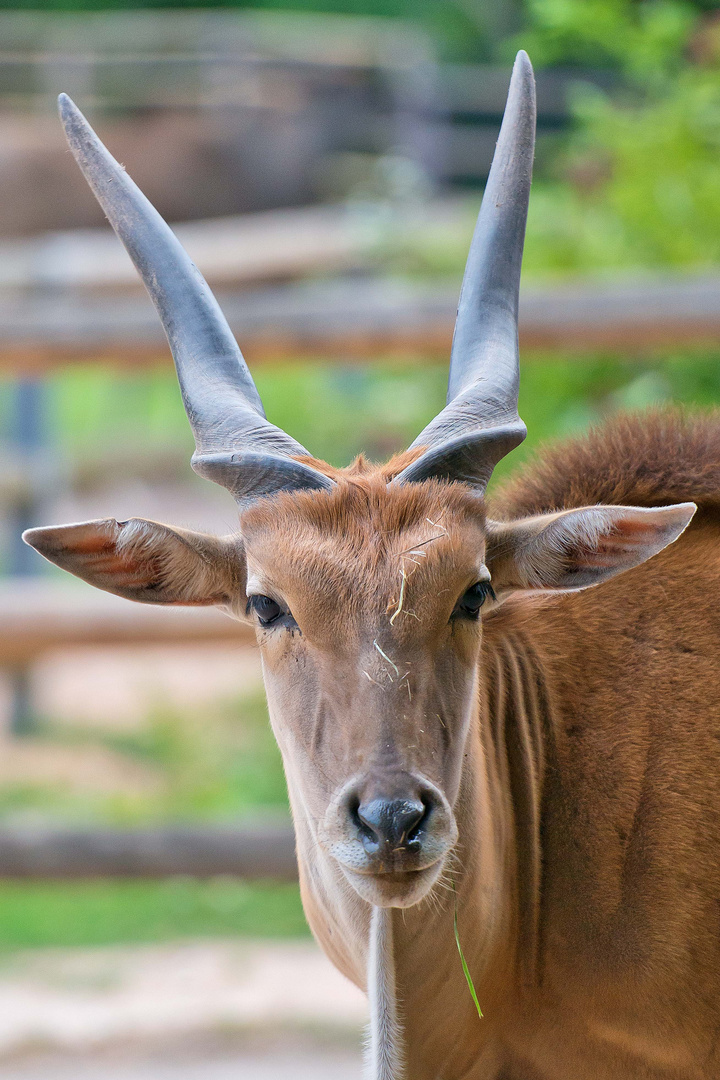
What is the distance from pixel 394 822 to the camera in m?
2.13

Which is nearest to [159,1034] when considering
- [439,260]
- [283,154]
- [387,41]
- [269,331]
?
[269,331]

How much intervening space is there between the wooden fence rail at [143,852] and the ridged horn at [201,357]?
286 cm

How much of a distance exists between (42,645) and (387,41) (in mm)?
14676

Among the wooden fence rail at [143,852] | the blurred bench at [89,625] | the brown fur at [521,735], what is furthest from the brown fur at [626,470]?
the wooden fence rail at [143,852]

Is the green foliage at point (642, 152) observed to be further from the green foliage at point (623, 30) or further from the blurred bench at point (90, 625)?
the blurred bench at point (90, 625)

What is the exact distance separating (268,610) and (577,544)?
2.14 ft

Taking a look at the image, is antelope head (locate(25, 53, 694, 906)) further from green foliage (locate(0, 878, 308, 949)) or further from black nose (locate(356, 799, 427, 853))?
green foliage (locate(0, 878, 308, 949))

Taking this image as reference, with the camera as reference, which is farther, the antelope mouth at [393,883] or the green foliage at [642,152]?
the green foliage at [642,152]

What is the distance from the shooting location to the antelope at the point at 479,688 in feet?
7.63

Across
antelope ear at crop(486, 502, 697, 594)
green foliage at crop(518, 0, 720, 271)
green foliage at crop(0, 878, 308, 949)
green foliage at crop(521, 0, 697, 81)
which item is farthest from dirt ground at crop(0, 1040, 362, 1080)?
green foliage at crop(521, 0, 697, 81)

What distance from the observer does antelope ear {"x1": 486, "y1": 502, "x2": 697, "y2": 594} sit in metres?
2.50

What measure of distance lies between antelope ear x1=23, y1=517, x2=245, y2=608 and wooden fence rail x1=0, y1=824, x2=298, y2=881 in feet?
8.63

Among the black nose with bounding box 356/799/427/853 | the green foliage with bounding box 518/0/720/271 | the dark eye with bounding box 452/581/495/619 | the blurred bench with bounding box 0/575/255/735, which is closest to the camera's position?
the black nose with bounding box 356/799/427/853

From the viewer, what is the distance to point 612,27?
721 cm
